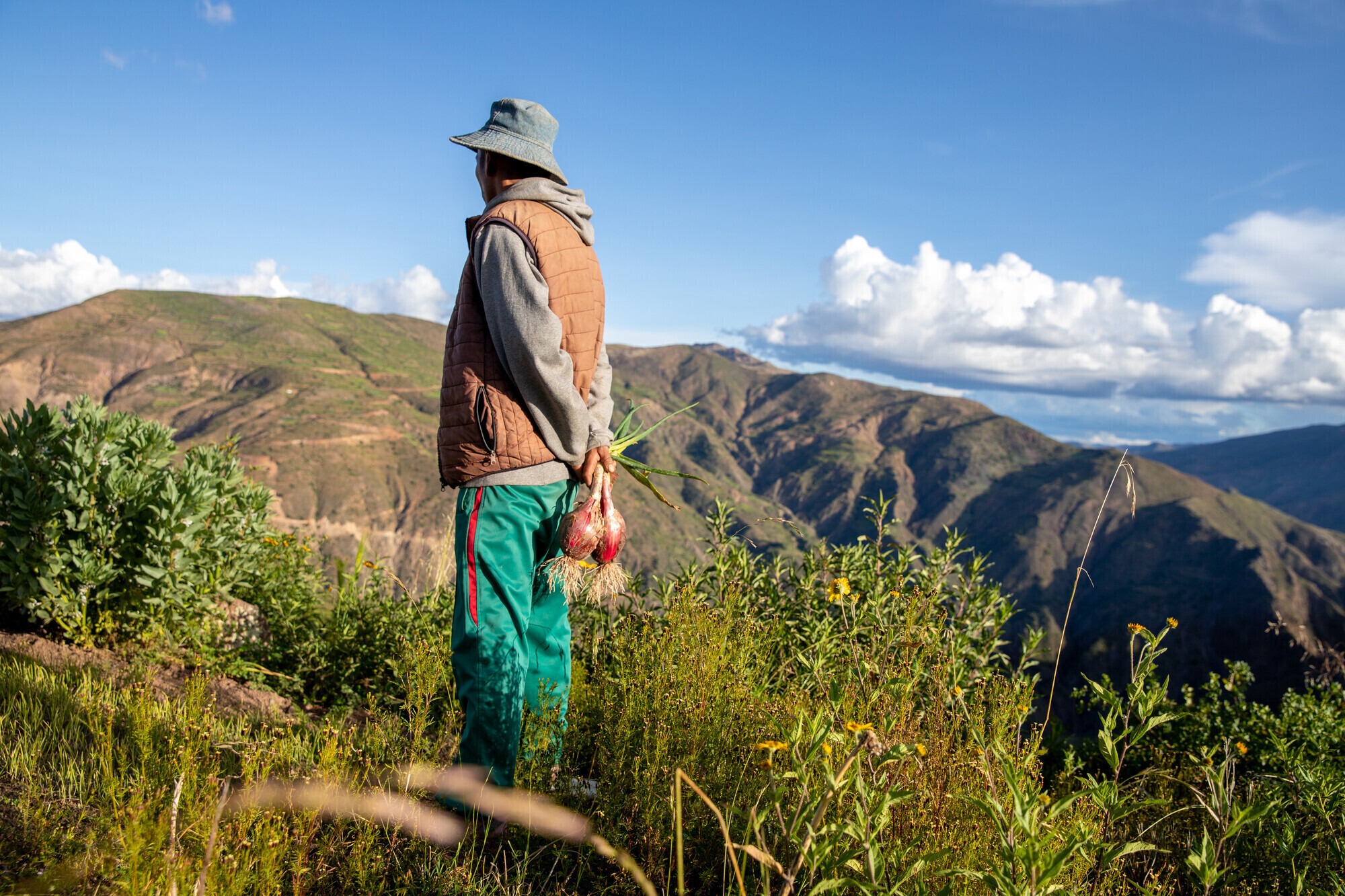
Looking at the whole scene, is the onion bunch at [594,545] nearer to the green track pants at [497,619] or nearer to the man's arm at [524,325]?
the green track pants at [497,619]

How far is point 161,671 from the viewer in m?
3.58

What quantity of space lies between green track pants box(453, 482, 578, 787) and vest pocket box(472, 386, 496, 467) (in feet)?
0.50

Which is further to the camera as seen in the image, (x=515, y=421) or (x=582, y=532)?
(x=582, y=532)

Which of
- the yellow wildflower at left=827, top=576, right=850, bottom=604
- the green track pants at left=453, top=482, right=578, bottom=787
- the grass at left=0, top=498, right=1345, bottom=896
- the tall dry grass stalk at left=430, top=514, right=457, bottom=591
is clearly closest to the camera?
the grass at left=0, top=498, right=1345, bottom=896

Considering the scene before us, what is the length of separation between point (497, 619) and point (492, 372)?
31.9 inches

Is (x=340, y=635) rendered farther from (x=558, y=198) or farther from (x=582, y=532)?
(x=558, y=198)

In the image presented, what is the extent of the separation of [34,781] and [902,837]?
267 centimetres

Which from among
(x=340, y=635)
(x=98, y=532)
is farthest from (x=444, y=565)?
(x=98, y=532)

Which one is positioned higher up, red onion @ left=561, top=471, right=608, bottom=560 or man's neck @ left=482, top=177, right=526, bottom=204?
man's neck @ left=482, top=177, right=526, bottom=204

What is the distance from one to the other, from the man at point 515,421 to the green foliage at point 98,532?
211 cm

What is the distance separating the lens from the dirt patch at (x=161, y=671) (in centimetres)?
331

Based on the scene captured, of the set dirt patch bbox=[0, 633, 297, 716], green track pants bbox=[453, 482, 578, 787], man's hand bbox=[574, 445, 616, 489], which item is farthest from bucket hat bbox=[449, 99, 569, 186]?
dirt patch bbox=[0, 633, 297, 716]

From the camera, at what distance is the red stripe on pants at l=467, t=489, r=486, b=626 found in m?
2.32

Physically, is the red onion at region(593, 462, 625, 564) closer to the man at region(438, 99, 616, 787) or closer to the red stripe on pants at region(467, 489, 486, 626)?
the man at region(438, 99, 616, 787)
